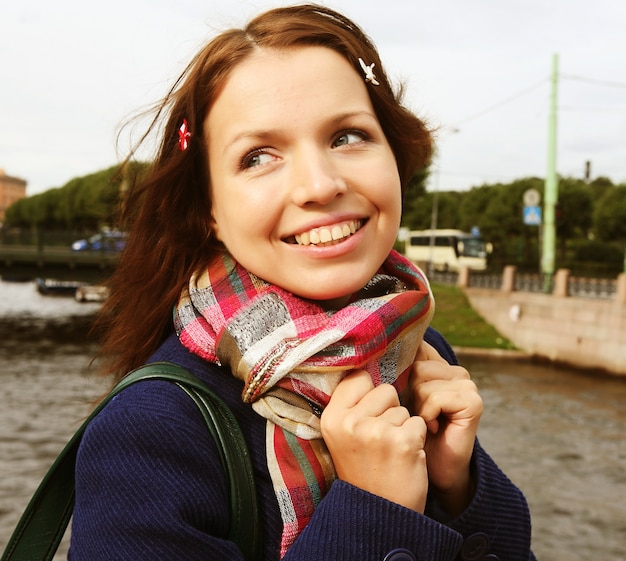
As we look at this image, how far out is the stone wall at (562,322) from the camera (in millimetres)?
17500

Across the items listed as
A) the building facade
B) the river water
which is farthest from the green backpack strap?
the building facade

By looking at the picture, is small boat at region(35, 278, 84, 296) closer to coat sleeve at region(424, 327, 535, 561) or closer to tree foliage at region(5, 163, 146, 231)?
tree foliage at region(5, 163, 146, 231)

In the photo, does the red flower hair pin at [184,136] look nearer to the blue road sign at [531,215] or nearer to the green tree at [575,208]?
the blue road sign at [531,215]

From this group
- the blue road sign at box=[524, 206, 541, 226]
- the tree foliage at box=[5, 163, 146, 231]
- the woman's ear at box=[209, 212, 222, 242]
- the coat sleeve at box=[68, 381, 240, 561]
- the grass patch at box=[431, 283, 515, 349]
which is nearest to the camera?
the coat sleeve at box=[68, 381, 240, 561]

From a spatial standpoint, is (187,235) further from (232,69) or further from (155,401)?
(155,401)

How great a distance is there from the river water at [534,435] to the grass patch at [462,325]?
2.92ft

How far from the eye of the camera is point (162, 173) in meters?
1.54

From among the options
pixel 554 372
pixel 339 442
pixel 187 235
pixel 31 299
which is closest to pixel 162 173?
pixel 187 235

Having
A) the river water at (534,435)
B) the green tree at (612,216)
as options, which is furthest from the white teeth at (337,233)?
the green tree at (612,216)

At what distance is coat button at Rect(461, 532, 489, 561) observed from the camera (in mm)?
1346

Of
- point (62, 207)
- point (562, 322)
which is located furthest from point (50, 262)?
point (62, 207)

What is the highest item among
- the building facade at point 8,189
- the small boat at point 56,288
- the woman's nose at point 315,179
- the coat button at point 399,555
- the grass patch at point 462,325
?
the building facade at point 8,189

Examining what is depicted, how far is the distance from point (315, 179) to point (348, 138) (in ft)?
0.49

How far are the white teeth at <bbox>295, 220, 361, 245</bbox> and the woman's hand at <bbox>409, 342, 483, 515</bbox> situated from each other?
33 centimetres
